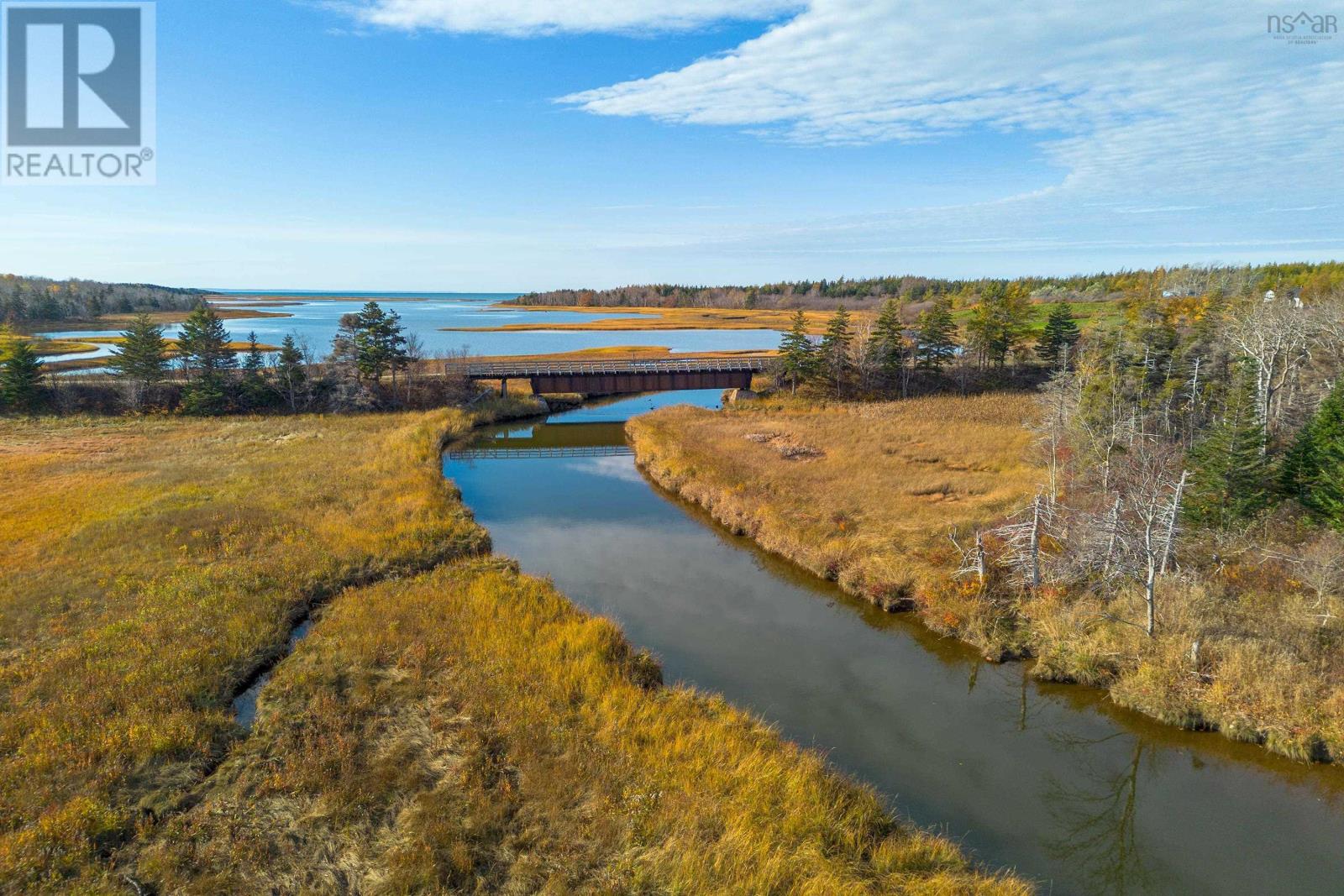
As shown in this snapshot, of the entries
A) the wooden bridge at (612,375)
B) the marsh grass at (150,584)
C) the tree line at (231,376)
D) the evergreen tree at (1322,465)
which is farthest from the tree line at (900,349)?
the evergreen tree at (1322,465)

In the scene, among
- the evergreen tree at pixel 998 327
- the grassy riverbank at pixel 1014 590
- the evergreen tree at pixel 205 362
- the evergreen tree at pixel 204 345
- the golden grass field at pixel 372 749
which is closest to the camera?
the golden grass field at pixel 372 749

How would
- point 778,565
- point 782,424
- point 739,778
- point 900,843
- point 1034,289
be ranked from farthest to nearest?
point 1034,289 → point 782,424 → point 778,565 → point 739,778 → point 900,843

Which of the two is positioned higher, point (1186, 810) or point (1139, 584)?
point (1139, 584)

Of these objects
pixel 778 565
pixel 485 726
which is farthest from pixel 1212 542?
pixel 485 726

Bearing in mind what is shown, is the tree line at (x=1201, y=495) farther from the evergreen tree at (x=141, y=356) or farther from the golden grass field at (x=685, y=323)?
the golden grass field at (x=685, y=323)

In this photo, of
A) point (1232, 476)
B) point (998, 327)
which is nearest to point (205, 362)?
point (1232, 476)

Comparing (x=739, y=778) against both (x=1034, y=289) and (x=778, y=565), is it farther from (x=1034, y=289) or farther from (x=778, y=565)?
(x=1034, y=289)
